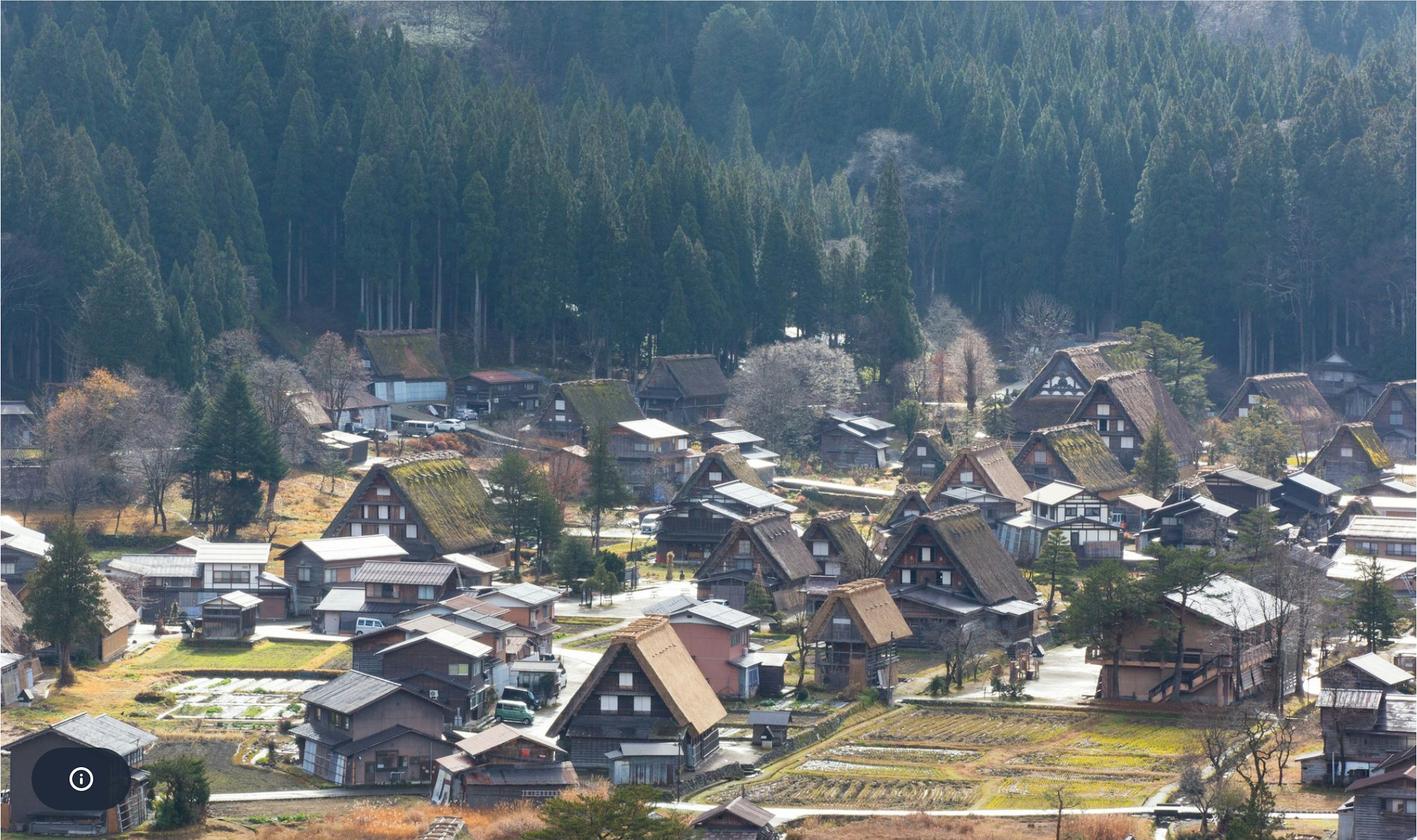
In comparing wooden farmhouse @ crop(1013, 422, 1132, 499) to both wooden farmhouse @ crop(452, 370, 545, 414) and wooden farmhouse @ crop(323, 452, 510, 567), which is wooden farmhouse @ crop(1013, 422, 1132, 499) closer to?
wooden farmhouse @ crop(323, 452, 510, 567)

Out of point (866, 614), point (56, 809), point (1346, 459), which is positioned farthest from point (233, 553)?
point (1346, 459)

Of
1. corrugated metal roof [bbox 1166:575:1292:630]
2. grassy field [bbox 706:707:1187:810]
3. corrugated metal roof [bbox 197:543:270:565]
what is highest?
corrugated metal roof [bbox 197:543:270:565]

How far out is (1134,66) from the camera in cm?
13712

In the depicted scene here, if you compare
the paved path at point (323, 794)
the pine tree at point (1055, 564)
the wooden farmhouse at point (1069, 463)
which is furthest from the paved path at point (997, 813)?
the wooden farmhouse at point (1069, 463)

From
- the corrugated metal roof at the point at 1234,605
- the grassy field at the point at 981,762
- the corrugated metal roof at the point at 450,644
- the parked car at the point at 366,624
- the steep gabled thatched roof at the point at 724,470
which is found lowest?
the grassy field at the point at 981,762

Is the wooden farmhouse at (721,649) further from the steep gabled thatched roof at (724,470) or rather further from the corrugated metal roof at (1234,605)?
the steep gabled thatched roof at (724,470)

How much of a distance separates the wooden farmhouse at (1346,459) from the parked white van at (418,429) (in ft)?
113

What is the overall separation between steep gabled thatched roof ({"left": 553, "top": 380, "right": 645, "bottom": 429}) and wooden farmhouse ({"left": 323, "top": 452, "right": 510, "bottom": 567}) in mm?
13991

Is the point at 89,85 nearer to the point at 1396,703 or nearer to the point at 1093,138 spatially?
the point at 1093,138

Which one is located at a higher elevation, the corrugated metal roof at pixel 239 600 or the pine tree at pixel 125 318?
the pine tree at pixel 125 318

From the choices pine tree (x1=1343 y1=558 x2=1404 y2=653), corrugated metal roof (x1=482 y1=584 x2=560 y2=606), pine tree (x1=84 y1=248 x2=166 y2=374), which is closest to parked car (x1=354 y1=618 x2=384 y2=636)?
corrugated metal roof (x1=482 y1=584 x2=560 y2=606)

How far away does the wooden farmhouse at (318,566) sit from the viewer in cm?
6512

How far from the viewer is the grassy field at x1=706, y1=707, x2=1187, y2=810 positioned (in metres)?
45.6

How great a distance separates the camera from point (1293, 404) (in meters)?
92.6
